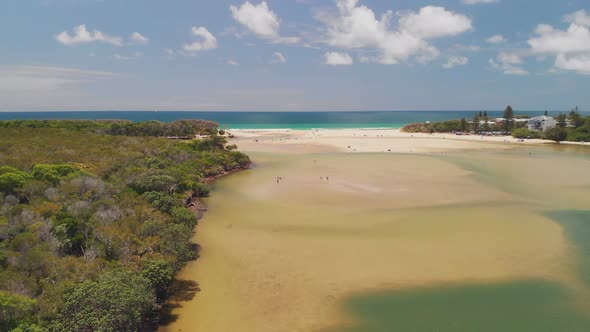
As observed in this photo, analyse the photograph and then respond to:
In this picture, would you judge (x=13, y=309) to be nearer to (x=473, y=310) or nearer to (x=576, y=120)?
(x=473, y=310)

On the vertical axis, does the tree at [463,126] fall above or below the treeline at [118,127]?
above

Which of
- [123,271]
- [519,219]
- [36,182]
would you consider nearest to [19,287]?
[123,271]

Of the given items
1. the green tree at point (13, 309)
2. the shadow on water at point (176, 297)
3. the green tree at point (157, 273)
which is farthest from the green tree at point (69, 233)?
the green tree at point (13, 309)

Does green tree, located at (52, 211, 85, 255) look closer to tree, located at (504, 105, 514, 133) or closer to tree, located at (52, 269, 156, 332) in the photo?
tree, located at (52, 269, 156, 332)

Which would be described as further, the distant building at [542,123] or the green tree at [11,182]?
the distant building at [542,123]

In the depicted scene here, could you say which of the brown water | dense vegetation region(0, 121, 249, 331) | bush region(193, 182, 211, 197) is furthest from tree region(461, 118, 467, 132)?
dense vegetation region(0, 121, 249, 331)

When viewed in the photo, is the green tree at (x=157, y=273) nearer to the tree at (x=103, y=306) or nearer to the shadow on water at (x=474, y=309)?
the tree at (x=103, y=306)
